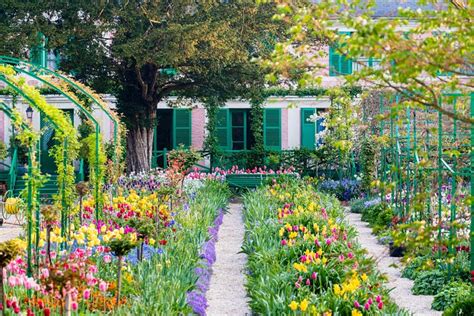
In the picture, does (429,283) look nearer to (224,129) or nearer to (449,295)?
(449,295)

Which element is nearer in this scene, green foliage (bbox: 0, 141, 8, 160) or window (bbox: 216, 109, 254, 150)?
green foliage (bbox: 0, 141, 8, 160)

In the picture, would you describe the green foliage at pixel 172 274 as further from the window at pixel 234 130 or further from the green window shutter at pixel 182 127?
the green window shutter at pixel 182 127

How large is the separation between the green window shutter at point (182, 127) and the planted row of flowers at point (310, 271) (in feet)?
50.9

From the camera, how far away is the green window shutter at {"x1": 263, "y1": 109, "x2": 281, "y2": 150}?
28169mm

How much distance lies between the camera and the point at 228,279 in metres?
9.95

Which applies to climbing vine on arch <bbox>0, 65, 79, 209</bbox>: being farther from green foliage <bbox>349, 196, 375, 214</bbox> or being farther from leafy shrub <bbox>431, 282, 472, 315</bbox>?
green foliage <bbox>349, 196, 375, 214</bbox>

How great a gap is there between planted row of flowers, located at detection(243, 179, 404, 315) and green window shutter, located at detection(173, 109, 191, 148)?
611 inches

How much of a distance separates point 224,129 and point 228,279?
18208 millimetres

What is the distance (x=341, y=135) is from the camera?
20.9m

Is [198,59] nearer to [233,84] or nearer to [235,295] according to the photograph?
[233,84]

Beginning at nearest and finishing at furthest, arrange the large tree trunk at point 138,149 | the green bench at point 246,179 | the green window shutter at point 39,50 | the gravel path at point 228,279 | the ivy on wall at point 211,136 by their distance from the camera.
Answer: the gravel path at point 228,279, the green window shutter at point 39,50, the green bench at point 246,179, the large tree trunk at point 138,149, the ivy on wall at point 211,136

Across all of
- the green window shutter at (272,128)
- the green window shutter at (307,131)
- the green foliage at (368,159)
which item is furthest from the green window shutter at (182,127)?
the green foliage at (368,159)

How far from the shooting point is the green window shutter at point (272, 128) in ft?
92.4

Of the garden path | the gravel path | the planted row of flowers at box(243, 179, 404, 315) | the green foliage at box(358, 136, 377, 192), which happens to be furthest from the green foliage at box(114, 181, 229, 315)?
the green foliage at box(358, 136, 377, 192)
